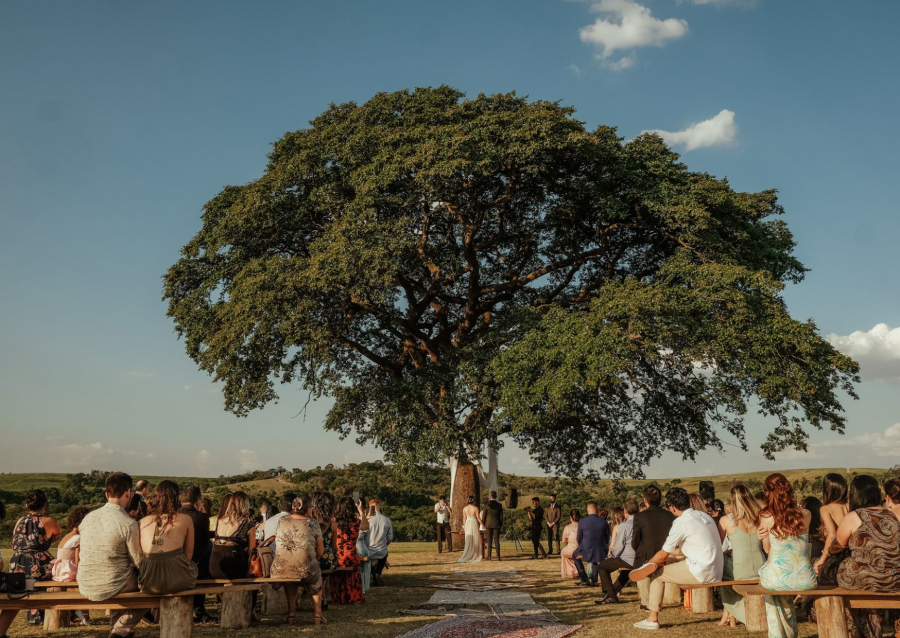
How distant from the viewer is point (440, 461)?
66.4ft

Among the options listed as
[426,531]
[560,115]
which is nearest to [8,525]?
[426,531]

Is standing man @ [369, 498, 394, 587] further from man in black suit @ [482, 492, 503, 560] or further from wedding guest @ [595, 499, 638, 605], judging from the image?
man in black suit @ [482, 492, 503, 560]

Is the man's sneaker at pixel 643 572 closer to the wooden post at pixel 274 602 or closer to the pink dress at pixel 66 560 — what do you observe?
the wooden post at pixel 274 602

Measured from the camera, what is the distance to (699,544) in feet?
27.5

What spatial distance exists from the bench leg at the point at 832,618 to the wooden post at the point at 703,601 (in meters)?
3.28

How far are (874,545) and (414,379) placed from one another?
1505 centimetres

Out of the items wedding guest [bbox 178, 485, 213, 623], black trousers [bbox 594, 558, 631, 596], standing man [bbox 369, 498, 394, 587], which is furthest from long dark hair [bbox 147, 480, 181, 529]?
standing man [bbox 369, 498, 394, 587]

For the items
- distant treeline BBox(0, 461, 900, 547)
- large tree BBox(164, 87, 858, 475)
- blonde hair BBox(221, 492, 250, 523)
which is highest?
large tree BBox(164, 87, 858, 475)

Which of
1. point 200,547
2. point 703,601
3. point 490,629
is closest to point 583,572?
point 703,601

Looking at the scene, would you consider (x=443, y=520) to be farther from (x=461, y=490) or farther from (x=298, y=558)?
(x=298, y=558)

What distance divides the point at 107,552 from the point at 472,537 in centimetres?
1367

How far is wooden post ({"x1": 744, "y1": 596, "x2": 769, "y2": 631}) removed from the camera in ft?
27.0

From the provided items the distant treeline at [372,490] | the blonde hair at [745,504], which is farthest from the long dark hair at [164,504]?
the distant treeline at [372,490]

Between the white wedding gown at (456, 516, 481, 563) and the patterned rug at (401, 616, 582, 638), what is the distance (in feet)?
34.2
